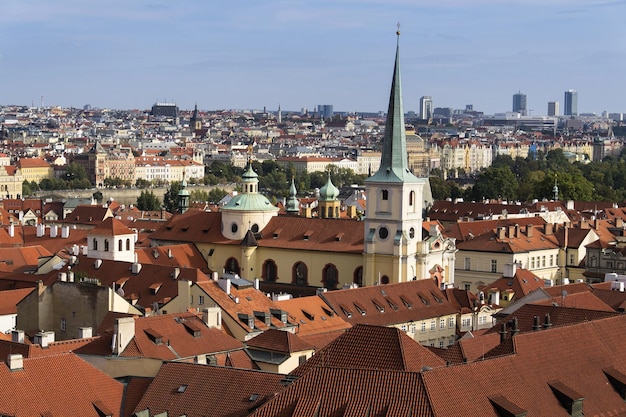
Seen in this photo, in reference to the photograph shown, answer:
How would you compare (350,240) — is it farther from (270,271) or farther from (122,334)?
(122,334)

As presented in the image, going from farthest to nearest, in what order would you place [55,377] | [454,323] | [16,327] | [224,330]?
[454,323] < [16,327] < [224,330] < [55,377]

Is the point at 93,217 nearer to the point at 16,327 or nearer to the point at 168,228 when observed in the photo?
the point at 168,228

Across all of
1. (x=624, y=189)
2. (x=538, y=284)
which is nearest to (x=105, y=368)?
(x=538, y=284)

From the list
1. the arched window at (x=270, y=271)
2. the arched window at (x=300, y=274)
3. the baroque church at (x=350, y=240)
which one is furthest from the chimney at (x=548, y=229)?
the arched window at (x=270, y=271)

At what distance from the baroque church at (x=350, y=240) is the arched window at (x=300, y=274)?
2.0 inches

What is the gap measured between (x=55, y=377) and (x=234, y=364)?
847 cm

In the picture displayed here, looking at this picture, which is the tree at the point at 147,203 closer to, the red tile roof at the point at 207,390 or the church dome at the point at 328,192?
the church dome at the point at 328,192

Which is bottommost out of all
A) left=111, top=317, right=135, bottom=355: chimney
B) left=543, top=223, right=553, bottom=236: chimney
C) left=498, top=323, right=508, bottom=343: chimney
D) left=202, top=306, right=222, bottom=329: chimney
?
left=543, top=223, right=553, bottom=236: chimney

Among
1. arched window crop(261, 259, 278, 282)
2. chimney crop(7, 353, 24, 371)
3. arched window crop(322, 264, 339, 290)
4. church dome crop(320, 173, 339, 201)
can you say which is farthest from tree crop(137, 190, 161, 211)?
chimney crop(7, 353, 24, 371)

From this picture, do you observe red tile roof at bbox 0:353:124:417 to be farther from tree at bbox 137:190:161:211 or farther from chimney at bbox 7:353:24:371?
tree at bbox 137:190:161:211

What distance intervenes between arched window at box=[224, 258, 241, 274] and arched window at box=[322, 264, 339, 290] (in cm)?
497

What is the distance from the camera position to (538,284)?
223ft

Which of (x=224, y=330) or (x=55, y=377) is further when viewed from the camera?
(x=224, y=330)

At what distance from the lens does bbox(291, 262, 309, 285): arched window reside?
7444 centimetres
